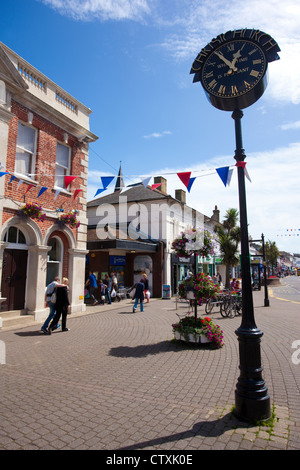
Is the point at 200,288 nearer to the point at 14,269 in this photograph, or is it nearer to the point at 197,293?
the point at 197,293

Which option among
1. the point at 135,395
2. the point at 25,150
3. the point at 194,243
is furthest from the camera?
the point at 25,150

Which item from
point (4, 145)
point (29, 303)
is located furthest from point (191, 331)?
point (4, 145)

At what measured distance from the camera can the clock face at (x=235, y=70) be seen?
4289mm

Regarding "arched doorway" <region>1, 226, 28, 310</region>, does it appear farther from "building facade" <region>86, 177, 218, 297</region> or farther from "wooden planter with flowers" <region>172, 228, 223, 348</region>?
"building facade" <region>86, 177, 218, 297</region>

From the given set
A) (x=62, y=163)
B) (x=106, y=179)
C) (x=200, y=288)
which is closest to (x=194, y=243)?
(x=200, y=288)

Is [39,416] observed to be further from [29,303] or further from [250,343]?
[29,303]

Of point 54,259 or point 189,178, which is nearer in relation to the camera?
point 189,178

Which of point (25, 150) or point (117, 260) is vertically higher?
point (25, 150)

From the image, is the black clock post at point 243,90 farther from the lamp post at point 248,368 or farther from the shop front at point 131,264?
the shop front at point 131,264

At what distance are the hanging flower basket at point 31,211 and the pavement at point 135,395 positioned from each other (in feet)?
13.0

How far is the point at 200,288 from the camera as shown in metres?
7.54

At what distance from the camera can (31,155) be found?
34.6 ft

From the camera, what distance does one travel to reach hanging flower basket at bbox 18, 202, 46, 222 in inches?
378

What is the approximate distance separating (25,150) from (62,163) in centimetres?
206
